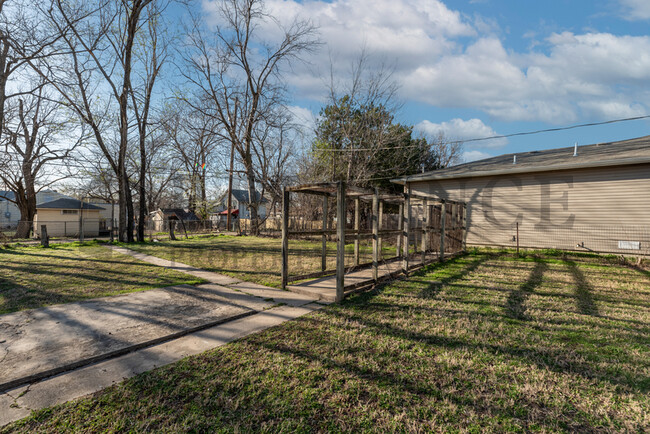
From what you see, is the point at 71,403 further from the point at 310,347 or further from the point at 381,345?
the point at 381,345

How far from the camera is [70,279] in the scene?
19.6 feet

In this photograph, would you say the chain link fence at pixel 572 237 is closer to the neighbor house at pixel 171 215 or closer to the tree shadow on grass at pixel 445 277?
the tree shadow on grass at pixel 445 277

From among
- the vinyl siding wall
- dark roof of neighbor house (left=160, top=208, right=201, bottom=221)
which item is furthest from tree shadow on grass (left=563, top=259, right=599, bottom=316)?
dark roof of neighbor house (left=160, top=208, right=201, bottom=221)

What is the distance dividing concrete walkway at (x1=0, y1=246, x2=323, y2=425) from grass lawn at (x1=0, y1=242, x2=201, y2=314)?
1.91 ft

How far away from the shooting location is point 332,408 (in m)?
2.07

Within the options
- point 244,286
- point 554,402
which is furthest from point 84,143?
point 554,402

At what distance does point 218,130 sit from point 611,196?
1910 cm

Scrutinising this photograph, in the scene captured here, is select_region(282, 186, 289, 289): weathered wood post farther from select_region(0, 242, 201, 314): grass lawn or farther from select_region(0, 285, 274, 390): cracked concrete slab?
select_region(0, 242, 201, 314): grass lawn

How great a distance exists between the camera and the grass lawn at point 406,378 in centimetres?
194

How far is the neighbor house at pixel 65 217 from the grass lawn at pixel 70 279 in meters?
19.0

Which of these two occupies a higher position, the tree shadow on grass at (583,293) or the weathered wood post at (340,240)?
the weathered wood post at (340,240)

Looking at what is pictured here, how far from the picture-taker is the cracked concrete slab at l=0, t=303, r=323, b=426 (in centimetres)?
208

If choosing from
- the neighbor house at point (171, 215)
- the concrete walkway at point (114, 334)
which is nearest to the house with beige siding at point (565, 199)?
the concrete walkway at point (114, 334)

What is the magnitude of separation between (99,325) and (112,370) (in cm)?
129
